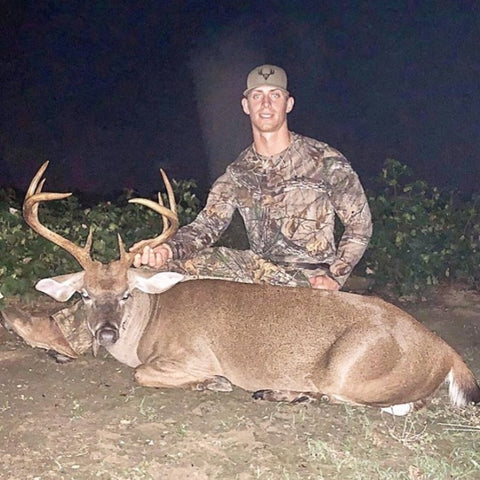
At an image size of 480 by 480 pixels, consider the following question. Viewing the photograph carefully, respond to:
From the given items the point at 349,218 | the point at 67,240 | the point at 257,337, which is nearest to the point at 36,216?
the point at 67,240

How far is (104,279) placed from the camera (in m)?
5.02

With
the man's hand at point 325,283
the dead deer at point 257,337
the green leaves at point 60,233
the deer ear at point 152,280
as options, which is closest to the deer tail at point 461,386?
Answer: the dead deer at point 257,337

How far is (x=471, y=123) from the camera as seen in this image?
72.5ft

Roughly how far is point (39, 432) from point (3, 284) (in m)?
2.22

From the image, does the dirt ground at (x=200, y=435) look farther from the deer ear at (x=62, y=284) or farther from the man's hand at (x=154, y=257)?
the man's hand at (x=154, y=257)

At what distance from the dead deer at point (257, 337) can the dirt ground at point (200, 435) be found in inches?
4.8

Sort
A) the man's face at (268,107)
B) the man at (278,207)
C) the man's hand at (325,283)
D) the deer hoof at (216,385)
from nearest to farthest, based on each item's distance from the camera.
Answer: the deer hoof at (216,385) < the man's hand at (325,283) < the man at (278,207) < the man's face at (268,107)

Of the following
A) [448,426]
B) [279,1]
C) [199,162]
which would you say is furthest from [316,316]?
[279,1]

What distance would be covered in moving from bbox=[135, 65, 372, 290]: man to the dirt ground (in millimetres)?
1069

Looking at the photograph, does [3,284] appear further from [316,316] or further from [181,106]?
[181,106]

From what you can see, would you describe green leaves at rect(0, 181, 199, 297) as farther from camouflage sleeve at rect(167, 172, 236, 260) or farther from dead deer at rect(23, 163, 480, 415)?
dead deer at rect(23, 163, 480, 415)

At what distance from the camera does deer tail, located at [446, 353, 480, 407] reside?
4.45 m

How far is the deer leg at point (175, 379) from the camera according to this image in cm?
484

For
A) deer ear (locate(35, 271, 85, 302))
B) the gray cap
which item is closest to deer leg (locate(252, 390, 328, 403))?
deer ear (locate(35, 271, 85, 302))
